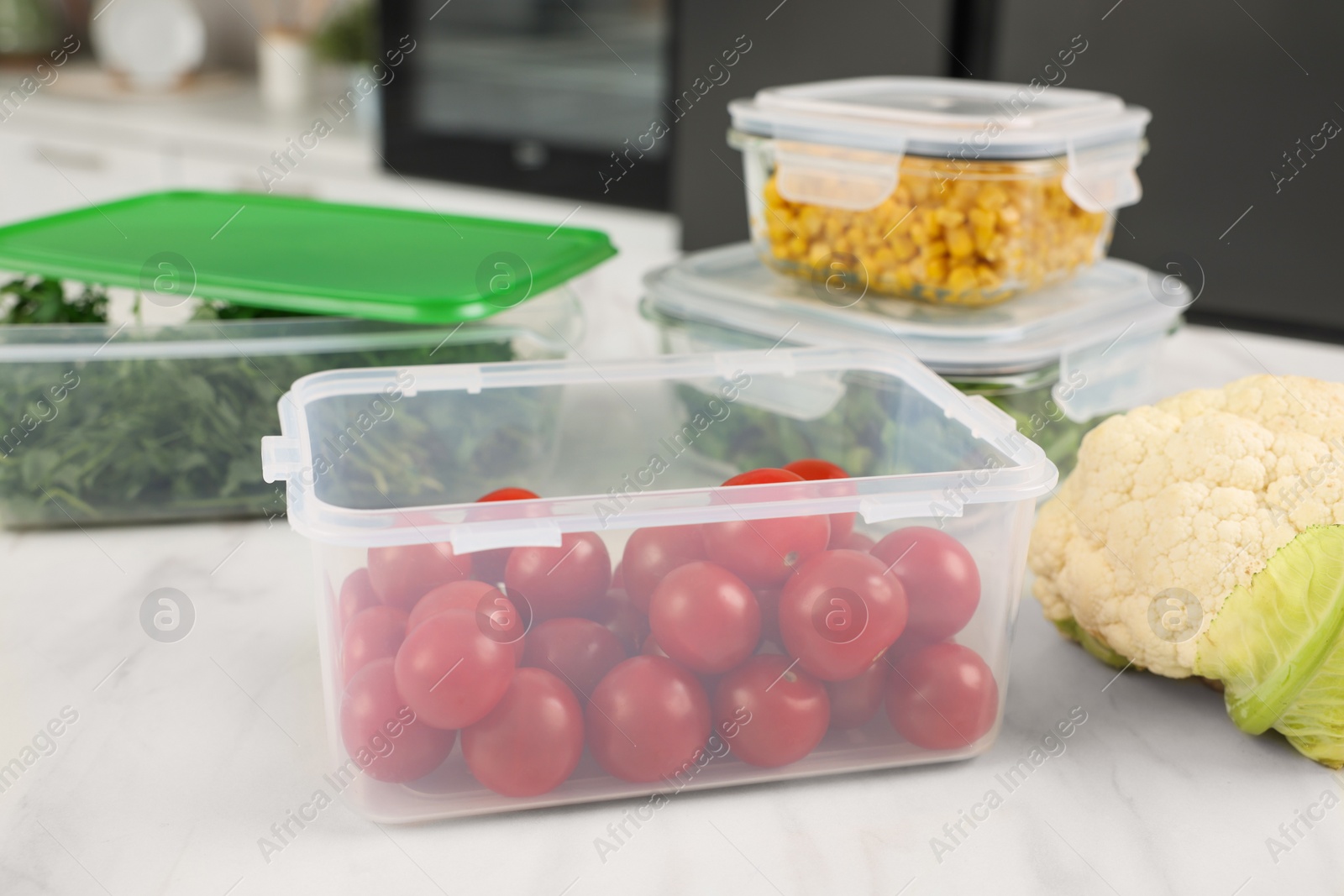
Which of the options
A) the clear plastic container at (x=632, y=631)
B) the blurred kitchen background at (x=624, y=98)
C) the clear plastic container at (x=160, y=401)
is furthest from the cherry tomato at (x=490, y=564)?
the blurred kitchen background at (x=624, y=98)

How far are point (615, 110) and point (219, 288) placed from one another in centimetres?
84

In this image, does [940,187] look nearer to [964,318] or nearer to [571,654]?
[964,318]

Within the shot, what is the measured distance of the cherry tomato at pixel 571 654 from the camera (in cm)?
57

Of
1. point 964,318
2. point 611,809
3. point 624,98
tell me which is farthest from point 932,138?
point 624,98

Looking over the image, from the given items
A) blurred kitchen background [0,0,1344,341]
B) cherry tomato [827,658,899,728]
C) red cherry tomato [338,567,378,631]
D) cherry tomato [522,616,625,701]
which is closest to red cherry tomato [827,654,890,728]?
cherry tomato [827,658,899,728]

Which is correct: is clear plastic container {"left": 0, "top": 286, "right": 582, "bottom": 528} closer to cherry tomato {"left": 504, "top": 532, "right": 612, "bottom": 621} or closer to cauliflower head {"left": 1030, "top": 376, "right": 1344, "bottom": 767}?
cherry tomato {"left": 504, "top": 532, "right": 612, "bottom": 621}

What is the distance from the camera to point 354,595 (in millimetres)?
562

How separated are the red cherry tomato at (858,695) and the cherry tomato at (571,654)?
0.11 m

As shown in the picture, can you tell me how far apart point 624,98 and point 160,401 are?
869 mm

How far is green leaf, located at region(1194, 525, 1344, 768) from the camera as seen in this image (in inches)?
23.5

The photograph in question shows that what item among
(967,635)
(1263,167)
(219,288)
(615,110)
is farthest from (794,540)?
(615,110)

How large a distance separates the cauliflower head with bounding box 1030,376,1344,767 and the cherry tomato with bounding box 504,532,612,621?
0.97 ft

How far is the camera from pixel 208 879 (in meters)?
0.54

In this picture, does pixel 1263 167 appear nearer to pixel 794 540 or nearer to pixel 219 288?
pixel 794 540
